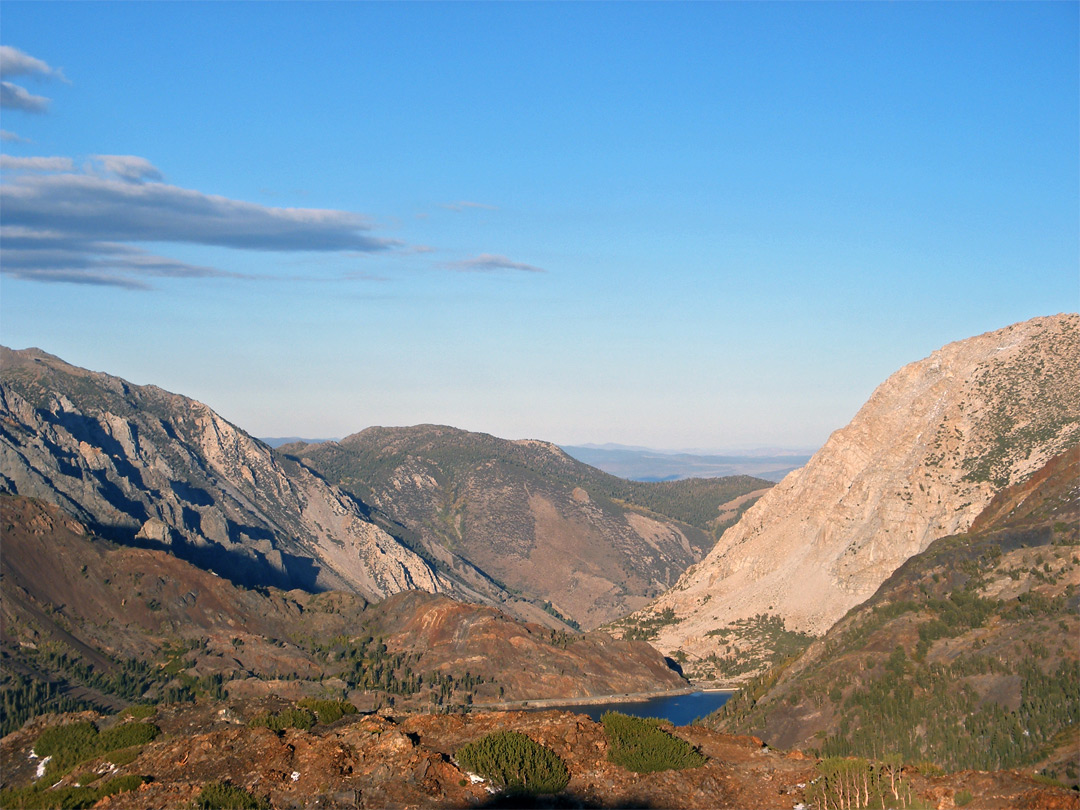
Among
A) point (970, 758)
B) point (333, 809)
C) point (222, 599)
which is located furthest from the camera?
point (222, 599)

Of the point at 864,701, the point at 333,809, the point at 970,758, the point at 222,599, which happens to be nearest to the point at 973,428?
the point at 864,701

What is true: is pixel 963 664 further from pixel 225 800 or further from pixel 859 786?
pixel 225 800

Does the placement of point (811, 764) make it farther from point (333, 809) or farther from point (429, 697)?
point (429, 697)

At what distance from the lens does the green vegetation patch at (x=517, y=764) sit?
1571 inches

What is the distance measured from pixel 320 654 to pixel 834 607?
88183 mm

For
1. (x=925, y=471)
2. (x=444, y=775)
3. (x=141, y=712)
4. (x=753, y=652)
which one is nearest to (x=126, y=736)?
(x=141, y=712)

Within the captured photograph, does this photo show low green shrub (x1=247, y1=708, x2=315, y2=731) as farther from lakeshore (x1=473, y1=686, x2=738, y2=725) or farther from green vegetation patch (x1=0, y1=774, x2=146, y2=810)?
lakeshore (x1=473, y1=686, x2=738, y2=725)

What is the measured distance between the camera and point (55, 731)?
57.3 metres

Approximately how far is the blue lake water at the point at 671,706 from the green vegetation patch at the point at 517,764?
106 meters

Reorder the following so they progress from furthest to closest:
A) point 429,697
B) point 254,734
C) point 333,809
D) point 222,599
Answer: point 222,599, point 429,697, point 254,734, point 333,809

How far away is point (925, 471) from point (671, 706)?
60970 mm

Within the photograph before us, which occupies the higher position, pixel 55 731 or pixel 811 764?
pixel 811 764

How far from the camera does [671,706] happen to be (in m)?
155

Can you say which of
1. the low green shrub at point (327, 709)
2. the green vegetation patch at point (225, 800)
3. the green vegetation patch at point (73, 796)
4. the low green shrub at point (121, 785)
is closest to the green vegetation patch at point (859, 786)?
the green vegetation patch at point (225, 800)
